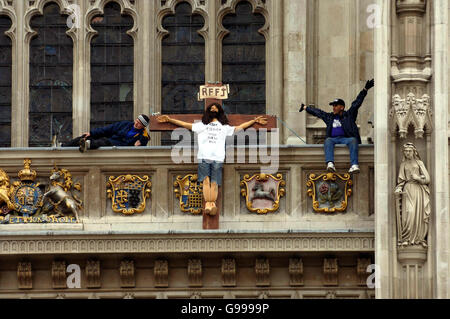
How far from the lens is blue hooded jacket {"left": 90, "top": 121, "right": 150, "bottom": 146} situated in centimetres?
4334

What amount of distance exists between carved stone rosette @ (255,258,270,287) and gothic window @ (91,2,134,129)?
5.51 metres

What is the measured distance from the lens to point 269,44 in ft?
152

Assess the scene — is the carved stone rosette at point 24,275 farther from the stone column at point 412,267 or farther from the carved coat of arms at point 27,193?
the stone column at point 412,267

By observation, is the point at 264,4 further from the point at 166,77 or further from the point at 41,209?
the point at 41,209

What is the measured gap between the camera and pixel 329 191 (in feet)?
140

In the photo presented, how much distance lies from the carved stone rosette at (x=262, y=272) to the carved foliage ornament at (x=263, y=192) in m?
1.13

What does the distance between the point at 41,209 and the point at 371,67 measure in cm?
707

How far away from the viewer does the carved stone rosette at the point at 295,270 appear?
4191 cm

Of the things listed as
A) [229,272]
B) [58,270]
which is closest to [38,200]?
[58,270]

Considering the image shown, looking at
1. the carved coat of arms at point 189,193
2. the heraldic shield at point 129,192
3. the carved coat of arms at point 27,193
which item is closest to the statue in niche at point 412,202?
the carved coat of arms at point 189,193

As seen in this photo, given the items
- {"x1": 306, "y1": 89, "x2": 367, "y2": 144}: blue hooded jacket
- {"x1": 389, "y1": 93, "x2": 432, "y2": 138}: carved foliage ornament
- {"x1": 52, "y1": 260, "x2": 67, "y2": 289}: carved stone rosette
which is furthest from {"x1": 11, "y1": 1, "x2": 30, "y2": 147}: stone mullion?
{"x1": 389, "y1": 93, "x2": 432, "y2": 138}: carved foliage ornament

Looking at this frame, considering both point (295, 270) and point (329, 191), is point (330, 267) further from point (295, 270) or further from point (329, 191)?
point (329, 191)

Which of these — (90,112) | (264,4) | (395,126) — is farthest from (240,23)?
(395,126)

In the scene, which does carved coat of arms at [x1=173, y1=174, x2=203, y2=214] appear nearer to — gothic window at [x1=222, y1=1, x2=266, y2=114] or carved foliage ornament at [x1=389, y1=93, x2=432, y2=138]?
gothic window at [x1=222, y1=1, x2=266, y2=114]
